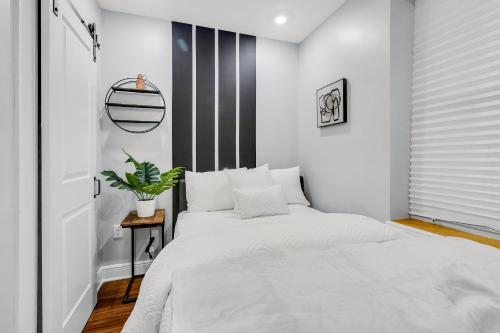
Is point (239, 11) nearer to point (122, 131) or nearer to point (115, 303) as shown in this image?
point (122, 131)

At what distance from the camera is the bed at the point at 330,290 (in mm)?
584

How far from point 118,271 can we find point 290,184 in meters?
1.93

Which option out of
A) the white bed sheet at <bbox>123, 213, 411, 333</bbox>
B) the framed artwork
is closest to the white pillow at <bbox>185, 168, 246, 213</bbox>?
the white bed sheet at <bbox>123, 213, 411, 333</bbox>

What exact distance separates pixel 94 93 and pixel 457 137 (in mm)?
2589

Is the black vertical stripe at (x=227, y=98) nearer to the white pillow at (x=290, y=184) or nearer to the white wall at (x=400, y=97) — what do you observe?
Result: the white pillow at (x=290, y=184)

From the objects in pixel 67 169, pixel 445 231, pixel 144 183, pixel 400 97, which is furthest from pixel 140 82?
pixel 445 231

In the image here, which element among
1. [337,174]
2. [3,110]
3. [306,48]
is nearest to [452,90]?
[337,174]

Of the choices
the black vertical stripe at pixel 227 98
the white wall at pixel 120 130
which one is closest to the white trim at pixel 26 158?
the white wall at pixel 120 130

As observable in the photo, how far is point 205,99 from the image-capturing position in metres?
2.63

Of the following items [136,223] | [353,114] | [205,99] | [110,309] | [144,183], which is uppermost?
[205,99]

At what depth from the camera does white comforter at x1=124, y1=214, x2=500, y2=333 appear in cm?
58

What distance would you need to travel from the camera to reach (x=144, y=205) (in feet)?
6.92

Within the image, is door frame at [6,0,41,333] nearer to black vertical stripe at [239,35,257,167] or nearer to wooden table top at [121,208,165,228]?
wooden table top at [121,208,165,228]

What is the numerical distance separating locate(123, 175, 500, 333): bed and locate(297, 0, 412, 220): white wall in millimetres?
828
